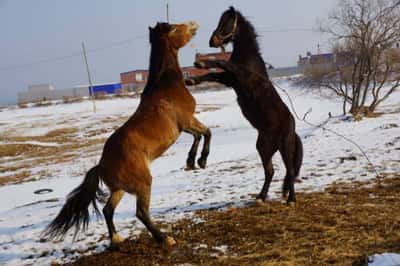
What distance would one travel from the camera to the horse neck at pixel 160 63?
4750 mm

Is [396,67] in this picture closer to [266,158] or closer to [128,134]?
[266,158]

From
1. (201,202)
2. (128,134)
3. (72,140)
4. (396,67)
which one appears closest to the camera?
(128,134)

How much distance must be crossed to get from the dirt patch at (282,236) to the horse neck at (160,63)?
1977mm

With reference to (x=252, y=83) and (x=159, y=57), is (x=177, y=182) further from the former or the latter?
(x=159, y=57)

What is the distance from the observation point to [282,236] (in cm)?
434

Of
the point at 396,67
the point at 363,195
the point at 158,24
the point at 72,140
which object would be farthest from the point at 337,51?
the point at 158,24

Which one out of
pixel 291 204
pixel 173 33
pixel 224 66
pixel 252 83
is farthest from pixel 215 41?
pixel 291 204

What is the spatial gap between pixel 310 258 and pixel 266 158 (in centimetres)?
226

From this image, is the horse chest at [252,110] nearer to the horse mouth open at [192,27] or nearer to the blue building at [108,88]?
the horse mouth open at [192,27]

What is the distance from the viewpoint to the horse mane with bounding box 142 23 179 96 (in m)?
4.75

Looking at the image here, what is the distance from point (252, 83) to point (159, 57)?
1.39 meters

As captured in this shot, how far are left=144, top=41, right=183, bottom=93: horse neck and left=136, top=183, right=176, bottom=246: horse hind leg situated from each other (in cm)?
137

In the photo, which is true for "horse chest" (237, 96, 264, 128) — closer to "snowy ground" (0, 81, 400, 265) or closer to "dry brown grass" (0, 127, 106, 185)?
"snowy ground" (0, 81, 400, 265)

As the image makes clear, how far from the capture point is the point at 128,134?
13.8 ft
